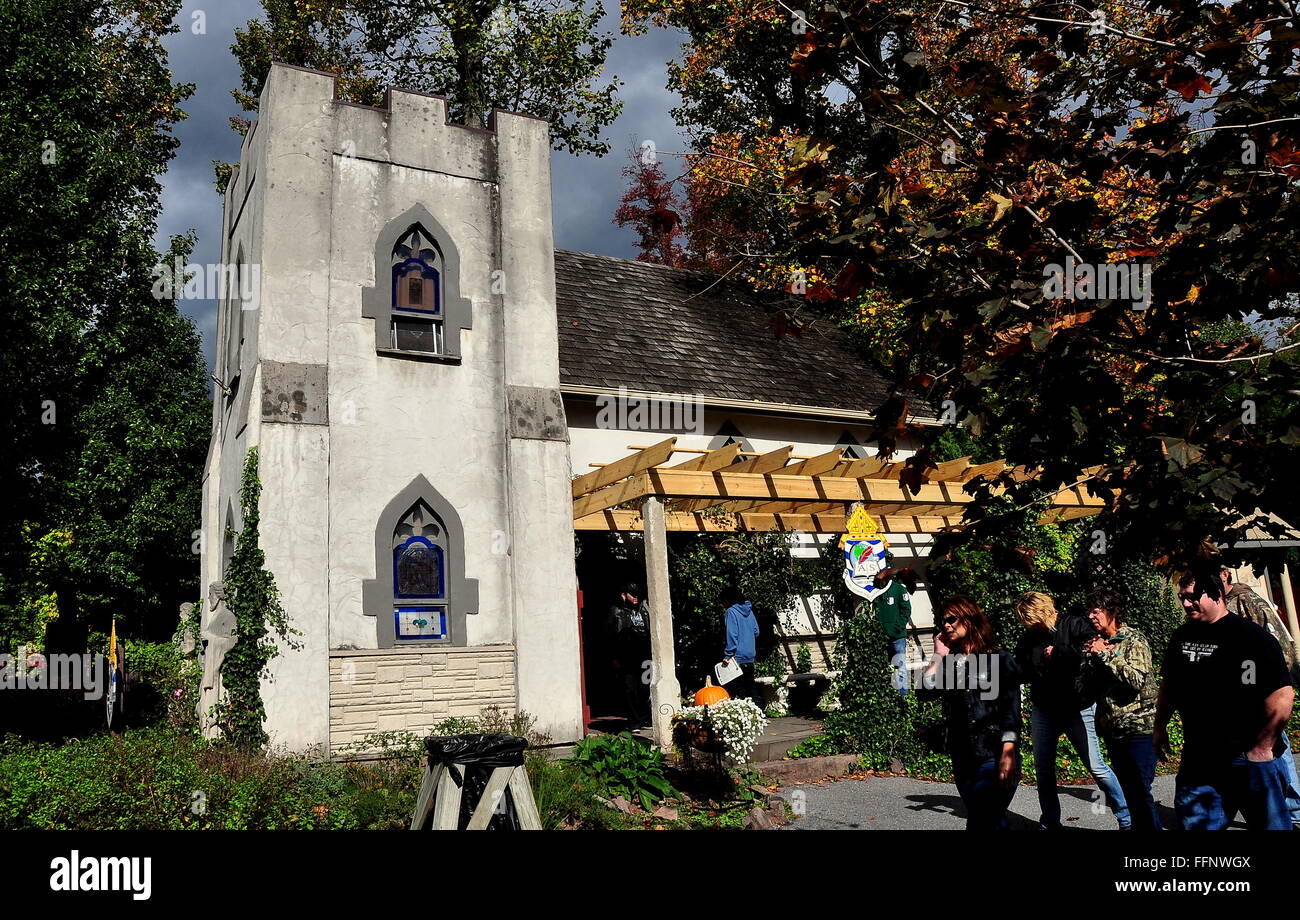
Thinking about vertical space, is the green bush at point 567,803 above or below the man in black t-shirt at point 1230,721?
below

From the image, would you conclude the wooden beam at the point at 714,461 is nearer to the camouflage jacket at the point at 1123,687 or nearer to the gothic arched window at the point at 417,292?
the gothic arched window at the point at 417,292

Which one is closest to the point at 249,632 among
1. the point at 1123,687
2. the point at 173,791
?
the point at 173,791

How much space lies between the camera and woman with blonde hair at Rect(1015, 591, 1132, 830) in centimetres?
691

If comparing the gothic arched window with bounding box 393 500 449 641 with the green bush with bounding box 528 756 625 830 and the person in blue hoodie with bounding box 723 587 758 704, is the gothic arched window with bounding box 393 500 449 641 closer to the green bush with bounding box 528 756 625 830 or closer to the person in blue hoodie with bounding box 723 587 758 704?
the green bush with bounding box 528 756 625 830

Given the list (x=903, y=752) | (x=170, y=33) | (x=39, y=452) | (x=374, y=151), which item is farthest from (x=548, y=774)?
(x=170, y=33)

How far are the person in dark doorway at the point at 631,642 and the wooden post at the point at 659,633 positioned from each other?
2878mm

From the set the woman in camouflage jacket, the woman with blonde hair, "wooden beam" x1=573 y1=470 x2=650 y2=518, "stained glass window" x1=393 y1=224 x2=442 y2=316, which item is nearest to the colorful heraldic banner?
"wooden beam" x1=573 y1=470 x2=650 y2=518

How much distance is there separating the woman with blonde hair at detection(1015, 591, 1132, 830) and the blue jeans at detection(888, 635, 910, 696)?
150 inches

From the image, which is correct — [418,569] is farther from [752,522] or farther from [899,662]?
[752,522]

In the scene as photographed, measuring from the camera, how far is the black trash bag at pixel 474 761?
5934mm

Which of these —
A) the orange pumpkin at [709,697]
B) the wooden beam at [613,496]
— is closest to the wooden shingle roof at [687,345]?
the wooden beam at [613,496]

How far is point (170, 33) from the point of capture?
25844 mm

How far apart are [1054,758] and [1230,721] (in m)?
1.99
